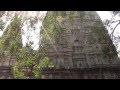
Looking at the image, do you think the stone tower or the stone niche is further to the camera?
the stone niche

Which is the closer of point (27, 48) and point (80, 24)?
point (27, 48)

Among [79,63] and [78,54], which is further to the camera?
[78,54]

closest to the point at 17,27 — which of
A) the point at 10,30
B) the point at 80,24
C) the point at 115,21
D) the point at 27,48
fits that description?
the point at 10,30

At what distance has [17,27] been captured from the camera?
38.5ft

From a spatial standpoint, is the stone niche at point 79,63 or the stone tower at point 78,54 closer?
the stone tower at point 78,54

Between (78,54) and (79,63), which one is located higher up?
(78,54)
